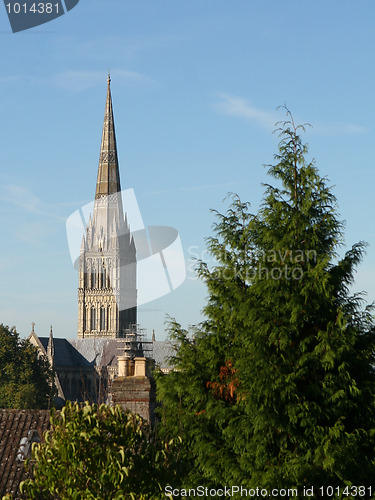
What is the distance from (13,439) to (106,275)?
133 meters

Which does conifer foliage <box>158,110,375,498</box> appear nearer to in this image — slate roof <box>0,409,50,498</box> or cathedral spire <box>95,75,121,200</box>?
slate roof <box>0,409,50,498</box>

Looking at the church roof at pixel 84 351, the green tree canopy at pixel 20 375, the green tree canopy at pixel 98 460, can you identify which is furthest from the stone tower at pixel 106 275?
the green tree canopy at pixel 98 460

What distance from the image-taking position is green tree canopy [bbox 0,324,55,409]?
8750cm

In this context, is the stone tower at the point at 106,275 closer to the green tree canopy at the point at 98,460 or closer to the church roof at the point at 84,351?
the church roof at the point at 84,351

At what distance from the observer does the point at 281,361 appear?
18.8m

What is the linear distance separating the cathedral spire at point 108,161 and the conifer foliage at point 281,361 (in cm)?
14418

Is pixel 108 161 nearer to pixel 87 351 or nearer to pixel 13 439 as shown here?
pixel 87 351

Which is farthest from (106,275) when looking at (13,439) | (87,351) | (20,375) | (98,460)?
(98,460)

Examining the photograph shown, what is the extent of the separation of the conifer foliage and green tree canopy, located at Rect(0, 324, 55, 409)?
2717 inches

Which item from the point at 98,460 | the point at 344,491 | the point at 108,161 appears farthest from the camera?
the point at 108,161

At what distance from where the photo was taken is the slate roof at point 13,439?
22766 millimetres

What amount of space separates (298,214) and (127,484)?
8.49 metres

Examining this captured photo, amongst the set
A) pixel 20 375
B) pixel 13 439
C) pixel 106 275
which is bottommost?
pixel 13 439

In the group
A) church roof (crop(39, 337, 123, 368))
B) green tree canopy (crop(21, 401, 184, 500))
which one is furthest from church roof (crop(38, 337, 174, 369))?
green tree canopy (crop(21, 401, 184, 500))
